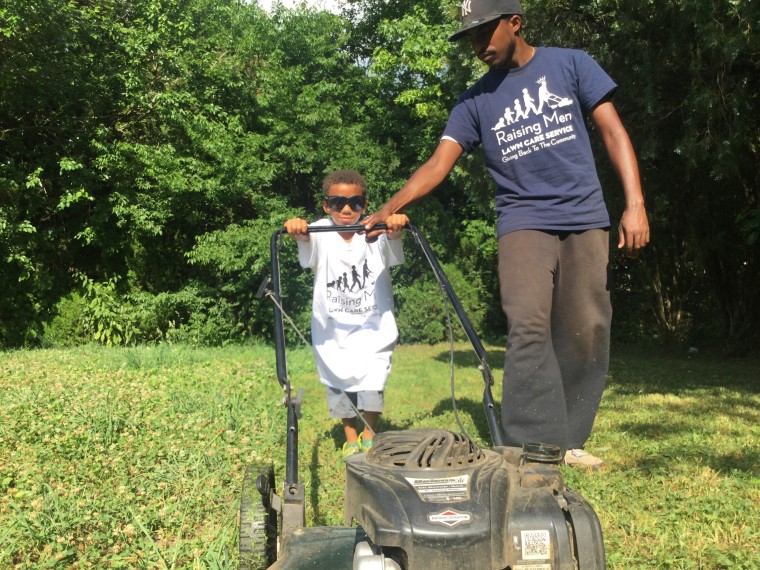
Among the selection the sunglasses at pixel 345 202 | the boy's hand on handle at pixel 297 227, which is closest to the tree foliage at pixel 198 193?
the sunglasses at pixel 345 202

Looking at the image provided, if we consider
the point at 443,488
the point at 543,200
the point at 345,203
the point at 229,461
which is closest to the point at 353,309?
the point at 345,203

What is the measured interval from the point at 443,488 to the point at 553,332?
1834 millimetres

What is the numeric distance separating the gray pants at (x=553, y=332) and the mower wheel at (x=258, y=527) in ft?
3.72

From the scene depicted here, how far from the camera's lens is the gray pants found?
3.26 meters

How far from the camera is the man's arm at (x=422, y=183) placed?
312 centimetres

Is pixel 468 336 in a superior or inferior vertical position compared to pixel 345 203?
inferior

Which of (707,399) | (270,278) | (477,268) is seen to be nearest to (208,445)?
(270,278)

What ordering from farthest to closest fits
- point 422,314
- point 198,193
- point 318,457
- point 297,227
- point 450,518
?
point 198,193 → point 422,314 → point 318,457 → point 297,227 → point 450,518

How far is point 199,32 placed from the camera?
1859cm

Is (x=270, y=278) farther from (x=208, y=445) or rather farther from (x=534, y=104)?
(x=208, y=445)

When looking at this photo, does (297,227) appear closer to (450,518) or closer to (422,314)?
(450,518)

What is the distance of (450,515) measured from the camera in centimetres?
185

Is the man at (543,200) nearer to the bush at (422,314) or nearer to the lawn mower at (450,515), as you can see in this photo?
the lawn mower at (450,515)

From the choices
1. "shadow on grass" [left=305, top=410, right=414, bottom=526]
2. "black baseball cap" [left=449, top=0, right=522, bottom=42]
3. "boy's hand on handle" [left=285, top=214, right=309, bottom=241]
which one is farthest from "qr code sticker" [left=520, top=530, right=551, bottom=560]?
"black baseball cap" [left=449, top=0, right=522, bottom=42]
